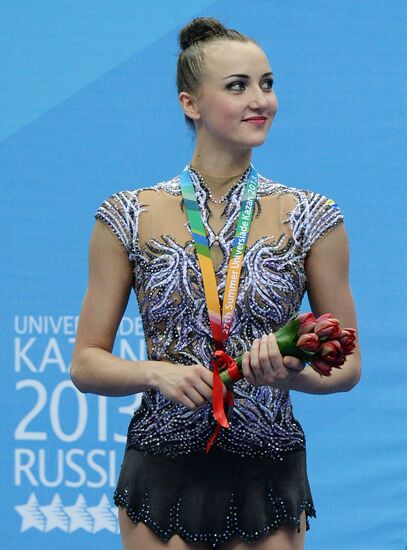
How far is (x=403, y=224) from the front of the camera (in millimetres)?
3281

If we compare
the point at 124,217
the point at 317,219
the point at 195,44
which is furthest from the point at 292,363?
the point at 195,44

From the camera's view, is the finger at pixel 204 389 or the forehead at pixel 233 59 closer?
the finger at pixel 204 389

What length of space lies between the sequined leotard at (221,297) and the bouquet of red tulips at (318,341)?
0.80 ft

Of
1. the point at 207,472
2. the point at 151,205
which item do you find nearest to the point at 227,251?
the point at 151,205

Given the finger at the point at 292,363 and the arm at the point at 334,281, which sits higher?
the arm at the point at 334,281

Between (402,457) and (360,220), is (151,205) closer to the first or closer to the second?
(360,220)

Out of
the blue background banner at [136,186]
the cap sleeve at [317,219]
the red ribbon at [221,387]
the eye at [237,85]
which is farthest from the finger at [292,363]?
the blue background banner at [136,186]

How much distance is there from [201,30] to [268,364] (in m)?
0.77


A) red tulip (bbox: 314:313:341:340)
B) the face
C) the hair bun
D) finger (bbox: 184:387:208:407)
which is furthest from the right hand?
the hair bun

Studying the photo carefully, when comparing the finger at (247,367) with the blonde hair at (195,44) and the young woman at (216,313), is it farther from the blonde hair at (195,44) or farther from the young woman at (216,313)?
the blonde hair at (195,44)

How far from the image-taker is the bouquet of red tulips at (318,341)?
1834 millimetres

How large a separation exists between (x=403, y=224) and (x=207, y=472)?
1.39 m

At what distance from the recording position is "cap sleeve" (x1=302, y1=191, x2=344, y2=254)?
2158 mm

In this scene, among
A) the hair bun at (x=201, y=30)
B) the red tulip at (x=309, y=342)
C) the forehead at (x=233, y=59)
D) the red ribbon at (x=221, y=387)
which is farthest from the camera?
the hair bun at (x=201, y=30)
